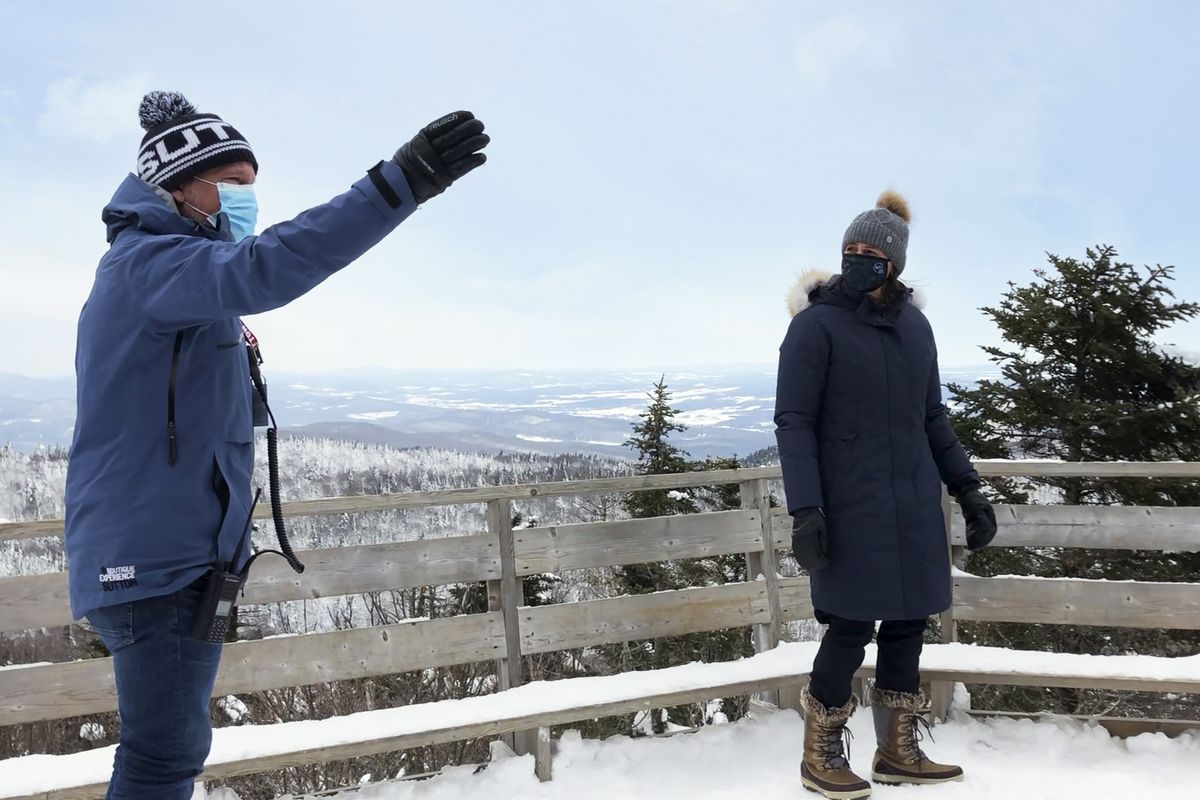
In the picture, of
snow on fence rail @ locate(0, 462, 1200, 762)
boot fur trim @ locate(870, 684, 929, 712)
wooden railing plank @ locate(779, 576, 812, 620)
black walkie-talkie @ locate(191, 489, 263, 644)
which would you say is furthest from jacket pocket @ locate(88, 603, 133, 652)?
wooden railing plank @ locate(779, 576, 812, 620)

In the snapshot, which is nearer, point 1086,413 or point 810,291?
point 810,291

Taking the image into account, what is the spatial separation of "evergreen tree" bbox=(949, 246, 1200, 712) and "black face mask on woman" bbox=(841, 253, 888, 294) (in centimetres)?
1007

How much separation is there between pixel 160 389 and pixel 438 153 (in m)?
0.71

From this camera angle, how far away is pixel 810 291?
3.16 m

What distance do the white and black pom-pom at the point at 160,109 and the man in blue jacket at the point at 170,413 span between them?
0.46 ft

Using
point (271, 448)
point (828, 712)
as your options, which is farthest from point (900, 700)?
point (271, 448)

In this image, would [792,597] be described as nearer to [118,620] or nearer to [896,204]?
[896,204]

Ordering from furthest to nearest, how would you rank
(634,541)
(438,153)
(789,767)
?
(634,541) < (789,767) < (438,153)

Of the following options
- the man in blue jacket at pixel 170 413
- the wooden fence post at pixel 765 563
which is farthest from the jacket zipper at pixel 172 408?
the wooden fence post at pixel 765 563

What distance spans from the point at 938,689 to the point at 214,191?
3536 millimetres

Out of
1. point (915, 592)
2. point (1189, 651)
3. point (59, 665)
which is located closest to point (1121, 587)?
point (915, 592)

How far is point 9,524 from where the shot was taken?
9.84 feet

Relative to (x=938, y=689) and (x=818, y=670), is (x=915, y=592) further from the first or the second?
(x=938, y=689)

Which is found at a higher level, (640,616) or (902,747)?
(640,616)
